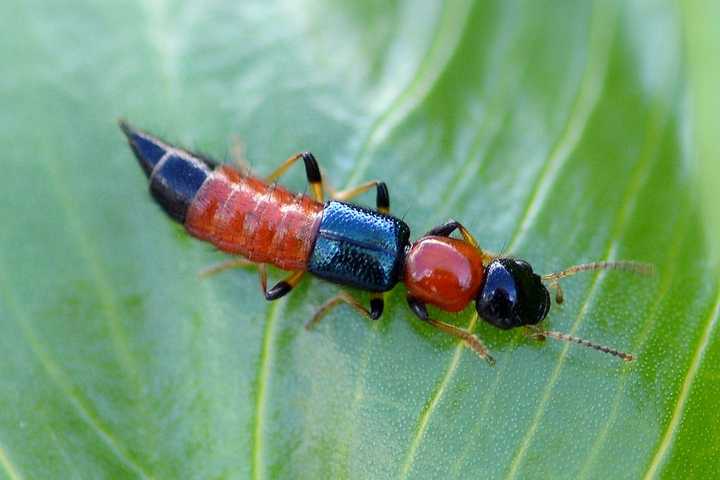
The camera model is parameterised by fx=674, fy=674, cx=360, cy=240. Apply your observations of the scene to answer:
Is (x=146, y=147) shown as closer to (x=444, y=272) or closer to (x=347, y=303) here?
(x=347, y=303)

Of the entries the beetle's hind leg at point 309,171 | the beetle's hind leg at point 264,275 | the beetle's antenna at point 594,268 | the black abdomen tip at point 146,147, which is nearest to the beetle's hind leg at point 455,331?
the beetle's antenna at point 594,268

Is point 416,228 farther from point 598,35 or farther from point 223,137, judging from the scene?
point 598,35

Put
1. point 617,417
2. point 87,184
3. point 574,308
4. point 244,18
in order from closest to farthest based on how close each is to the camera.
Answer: point 617,417, point 574,308, point 87,184, point 244,18

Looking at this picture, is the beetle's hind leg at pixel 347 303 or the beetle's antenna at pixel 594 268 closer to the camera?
the beetle's antenna at pixel 594 268

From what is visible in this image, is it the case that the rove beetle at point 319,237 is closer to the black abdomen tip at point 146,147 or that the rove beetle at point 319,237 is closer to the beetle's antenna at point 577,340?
the black abdomen tip at point 146,147

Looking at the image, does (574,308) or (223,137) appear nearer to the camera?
(574,308)

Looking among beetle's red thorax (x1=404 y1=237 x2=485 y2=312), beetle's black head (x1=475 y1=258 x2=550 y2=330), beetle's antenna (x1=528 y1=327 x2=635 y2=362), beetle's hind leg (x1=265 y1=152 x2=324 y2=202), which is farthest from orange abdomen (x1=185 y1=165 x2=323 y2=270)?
beetle's antenna (x1=528 y1=327 x2=635 y2=362)

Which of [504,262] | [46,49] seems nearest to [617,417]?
[504,262]
